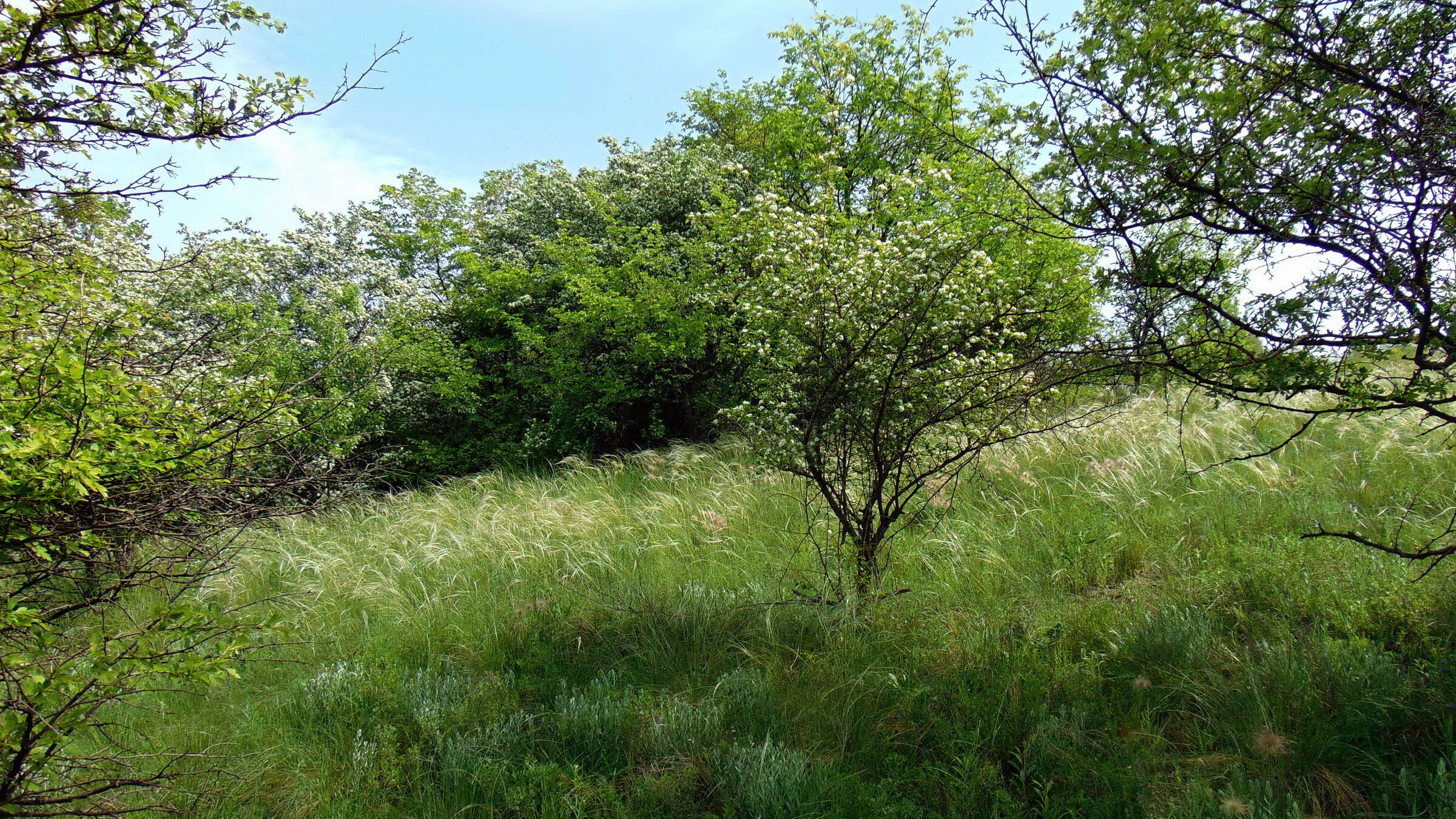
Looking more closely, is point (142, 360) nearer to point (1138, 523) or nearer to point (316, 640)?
point (316, 640)

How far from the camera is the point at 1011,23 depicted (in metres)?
3.10

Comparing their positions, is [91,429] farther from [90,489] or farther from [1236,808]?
[1236,808]

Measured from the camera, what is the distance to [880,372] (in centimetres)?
479

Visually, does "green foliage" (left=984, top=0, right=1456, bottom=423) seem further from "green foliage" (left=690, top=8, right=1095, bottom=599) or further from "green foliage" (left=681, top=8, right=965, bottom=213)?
"green foliage" (left=681, top=8, right=965, bottom=213)

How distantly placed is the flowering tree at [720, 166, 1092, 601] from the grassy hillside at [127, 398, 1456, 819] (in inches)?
26.9

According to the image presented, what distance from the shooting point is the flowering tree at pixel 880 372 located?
445cm

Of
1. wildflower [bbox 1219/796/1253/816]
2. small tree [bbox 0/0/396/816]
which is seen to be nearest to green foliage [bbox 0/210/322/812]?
small tree [bbox 0/0/396/816]

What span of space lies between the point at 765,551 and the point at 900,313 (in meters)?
2.30

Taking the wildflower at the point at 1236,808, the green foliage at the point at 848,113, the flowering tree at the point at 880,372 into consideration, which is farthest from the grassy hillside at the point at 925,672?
the green foliage at the point at 848,113

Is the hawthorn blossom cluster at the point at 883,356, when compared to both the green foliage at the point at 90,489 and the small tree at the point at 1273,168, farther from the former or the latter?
the green foliage at the point at 90,489

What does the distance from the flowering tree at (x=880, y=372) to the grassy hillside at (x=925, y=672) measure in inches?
26.9

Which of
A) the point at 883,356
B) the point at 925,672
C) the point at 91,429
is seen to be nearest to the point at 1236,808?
the point at 925,672

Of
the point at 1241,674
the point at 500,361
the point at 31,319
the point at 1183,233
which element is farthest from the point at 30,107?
the point at 500,361

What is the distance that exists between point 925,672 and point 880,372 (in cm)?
196
